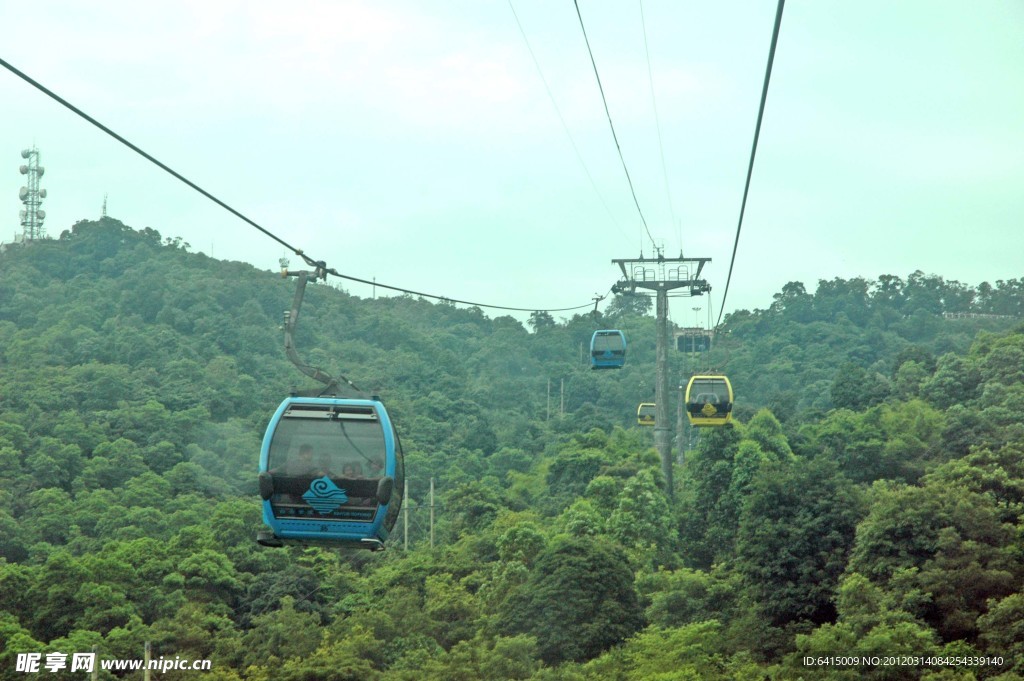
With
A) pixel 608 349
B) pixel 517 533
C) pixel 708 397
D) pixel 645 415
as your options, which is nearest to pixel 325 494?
pixel 708 397

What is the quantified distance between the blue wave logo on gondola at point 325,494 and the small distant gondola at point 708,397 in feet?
78.2

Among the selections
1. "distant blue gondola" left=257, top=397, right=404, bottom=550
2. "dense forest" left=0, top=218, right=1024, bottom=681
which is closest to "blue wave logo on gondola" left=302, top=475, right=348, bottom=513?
"distant blue gondola" left=257, top=397, right=404, bottom=550

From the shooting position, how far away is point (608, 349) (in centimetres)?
4097

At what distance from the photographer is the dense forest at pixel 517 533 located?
119ft

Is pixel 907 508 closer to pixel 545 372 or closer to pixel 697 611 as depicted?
pixel 697 611

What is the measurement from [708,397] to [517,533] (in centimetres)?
1341

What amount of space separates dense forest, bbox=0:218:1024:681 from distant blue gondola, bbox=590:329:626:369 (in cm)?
89

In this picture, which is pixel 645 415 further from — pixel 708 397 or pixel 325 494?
pixel 325 494

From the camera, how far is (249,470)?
66.4m

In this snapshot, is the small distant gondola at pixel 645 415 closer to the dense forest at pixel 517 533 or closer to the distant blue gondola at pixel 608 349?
the dense forest at pixel 517 533

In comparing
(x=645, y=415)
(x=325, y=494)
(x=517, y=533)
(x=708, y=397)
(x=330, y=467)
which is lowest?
(x=517, y=533)

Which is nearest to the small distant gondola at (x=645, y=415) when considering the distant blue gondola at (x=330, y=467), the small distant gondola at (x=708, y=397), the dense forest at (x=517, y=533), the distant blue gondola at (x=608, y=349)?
the dense forest at (x=517, y=533)

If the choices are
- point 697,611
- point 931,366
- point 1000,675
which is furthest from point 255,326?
point 1000,675

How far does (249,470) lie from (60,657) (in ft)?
80.2
